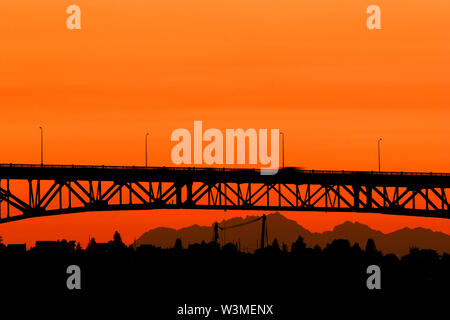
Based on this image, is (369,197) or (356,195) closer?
(369,197)

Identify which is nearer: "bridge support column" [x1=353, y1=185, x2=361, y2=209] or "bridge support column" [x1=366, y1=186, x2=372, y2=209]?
"bridge support column" [x1=366, y1=186, x2=372, y2=209]

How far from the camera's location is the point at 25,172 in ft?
539

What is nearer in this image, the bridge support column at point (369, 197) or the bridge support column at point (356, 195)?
the bridge support column at point (369, 197)

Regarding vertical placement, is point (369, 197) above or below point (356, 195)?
below

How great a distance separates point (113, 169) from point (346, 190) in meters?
23.2
